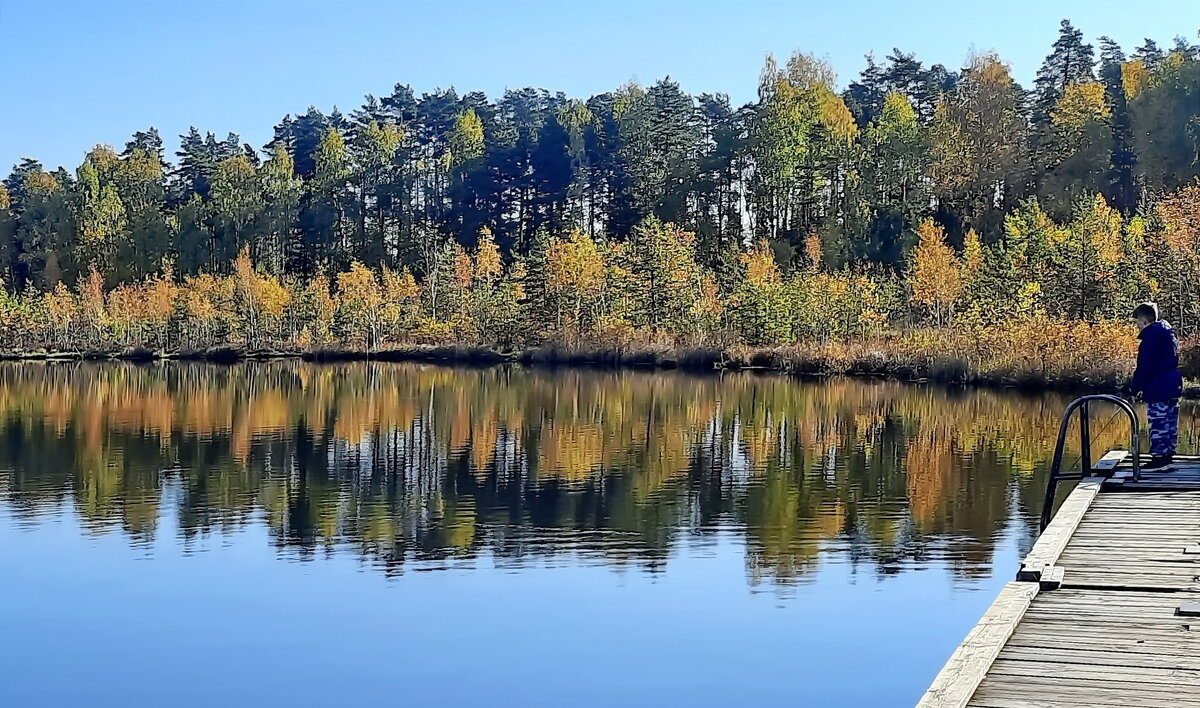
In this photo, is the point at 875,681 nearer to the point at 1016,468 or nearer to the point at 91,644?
the point at 91,644

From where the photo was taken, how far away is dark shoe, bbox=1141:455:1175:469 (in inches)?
435

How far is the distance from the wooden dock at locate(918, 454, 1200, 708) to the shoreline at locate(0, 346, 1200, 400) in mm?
19744

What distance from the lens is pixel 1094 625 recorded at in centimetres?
592

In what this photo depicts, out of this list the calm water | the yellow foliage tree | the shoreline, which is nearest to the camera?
the calm water

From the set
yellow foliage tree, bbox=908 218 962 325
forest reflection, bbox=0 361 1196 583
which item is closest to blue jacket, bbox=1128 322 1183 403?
forest reflection, bbox=0 361 1196 583

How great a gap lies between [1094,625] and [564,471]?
41.6 ft

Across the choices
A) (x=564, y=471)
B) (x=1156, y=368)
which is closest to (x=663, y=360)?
(x=564, y=471)

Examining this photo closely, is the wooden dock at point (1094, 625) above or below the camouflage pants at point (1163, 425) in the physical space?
below

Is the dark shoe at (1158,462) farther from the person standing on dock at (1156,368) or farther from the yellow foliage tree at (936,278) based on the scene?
the yellow foliage tree at (936,278)

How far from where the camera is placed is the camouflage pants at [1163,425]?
410 inches

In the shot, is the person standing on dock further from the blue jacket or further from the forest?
the forest

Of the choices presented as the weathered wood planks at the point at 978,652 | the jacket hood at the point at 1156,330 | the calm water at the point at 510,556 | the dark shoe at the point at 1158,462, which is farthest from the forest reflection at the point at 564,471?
the weathered wood planks at the point at 978,652

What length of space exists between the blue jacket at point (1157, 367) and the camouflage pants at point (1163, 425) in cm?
14

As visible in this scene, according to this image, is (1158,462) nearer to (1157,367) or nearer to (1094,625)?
(1157,367)
